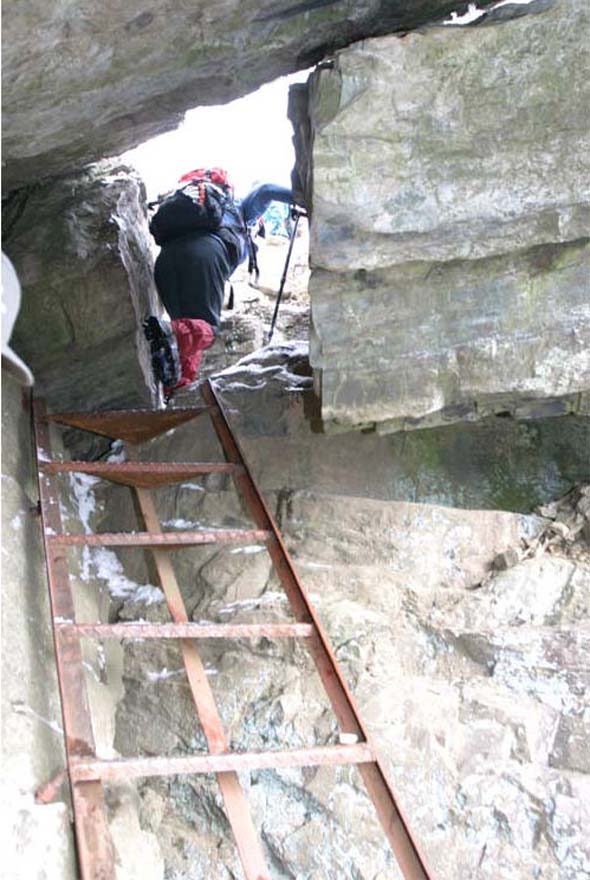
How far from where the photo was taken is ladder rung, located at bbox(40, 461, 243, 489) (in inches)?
187

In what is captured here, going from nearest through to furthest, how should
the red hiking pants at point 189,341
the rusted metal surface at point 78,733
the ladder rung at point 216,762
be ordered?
1. the rusted metal surface at point 78,733
2. the ladder rung at point 216,762
3. the red hiking pants at point 189,341

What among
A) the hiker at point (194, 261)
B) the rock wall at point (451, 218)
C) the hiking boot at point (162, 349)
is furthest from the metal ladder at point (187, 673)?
the hiker at point (194, 261)

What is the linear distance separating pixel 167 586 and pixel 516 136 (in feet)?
8.56

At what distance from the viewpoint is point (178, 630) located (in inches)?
152

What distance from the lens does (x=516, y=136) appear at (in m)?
4.08

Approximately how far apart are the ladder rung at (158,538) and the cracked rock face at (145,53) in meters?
1.84

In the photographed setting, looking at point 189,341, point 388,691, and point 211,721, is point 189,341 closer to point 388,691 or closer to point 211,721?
point 388,691

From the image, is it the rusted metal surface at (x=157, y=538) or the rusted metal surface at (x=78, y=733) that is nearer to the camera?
the rusted metal surface at (x=78, y=733)

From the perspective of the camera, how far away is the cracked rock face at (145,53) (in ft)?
11.3

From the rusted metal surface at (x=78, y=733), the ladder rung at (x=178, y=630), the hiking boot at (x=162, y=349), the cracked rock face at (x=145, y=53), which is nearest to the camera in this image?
the rusted metal surface at (x=78, y=733)

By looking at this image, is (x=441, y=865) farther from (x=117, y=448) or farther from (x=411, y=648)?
(x=117, y=448)

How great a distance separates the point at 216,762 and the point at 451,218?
248 centimetres

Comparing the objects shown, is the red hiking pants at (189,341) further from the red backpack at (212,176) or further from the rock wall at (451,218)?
the rock wall at (451,218)

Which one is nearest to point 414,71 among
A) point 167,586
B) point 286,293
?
point 167,586
